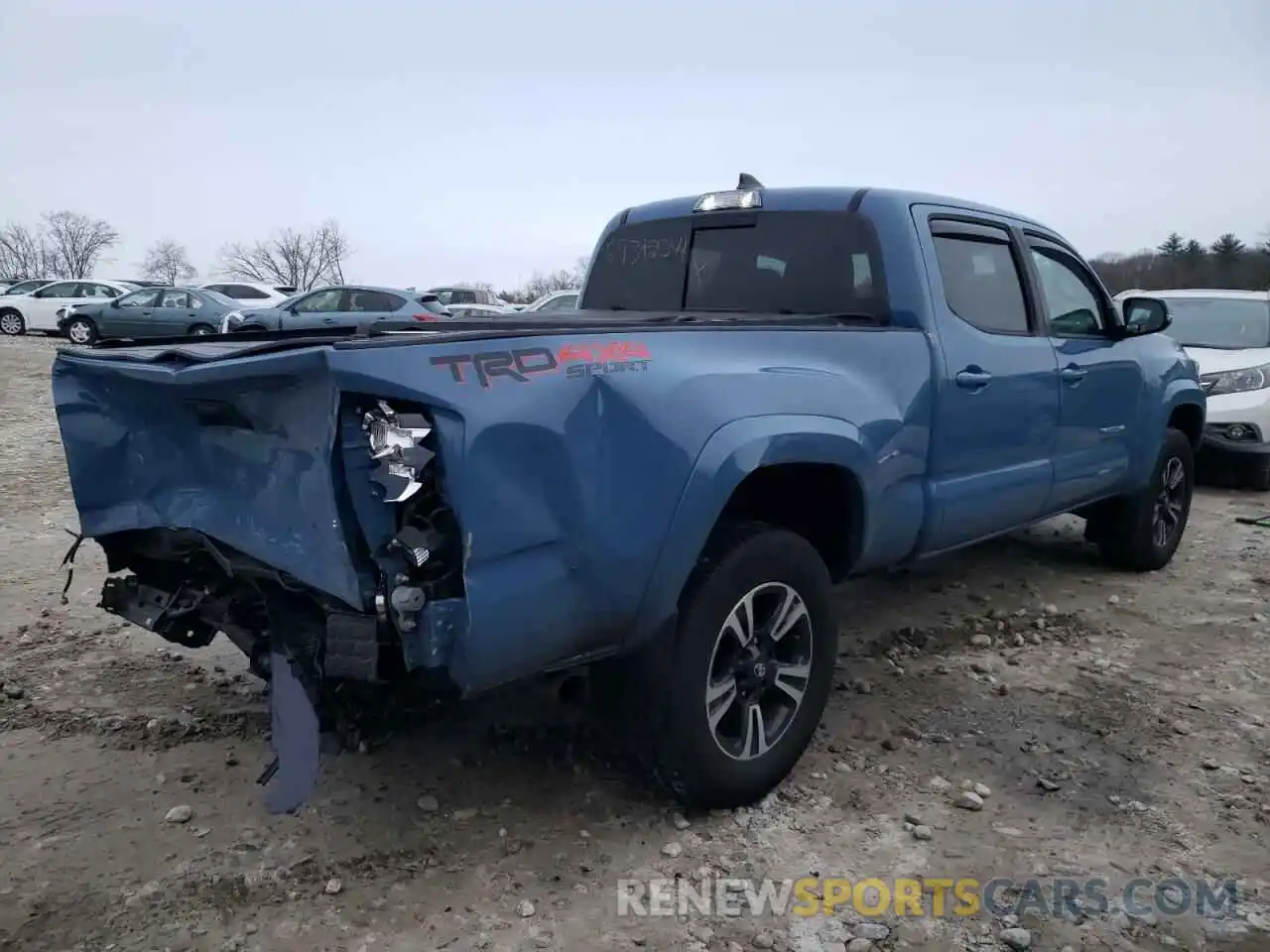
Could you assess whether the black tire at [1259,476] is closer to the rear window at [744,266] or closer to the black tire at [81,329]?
the rear window at [744,266]

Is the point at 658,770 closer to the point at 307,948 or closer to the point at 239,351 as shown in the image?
the point at 307,948

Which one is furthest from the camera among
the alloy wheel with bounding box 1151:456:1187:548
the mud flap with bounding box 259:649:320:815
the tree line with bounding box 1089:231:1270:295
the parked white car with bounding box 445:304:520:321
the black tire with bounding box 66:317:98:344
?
the tree line with bounding box 1089:231:1270:295

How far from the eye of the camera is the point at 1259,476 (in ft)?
28.3

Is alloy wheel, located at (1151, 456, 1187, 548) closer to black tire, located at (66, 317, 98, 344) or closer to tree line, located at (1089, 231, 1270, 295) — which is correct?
black tire, located at (66, 317, 98, 344)

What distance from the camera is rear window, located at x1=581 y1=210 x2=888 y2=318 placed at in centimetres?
390

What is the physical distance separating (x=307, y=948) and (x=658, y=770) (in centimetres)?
103

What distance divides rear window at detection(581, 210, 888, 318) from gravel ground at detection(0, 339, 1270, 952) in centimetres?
165

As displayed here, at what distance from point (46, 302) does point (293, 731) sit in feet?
93.3

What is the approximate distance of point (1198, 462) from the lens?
29.1ft

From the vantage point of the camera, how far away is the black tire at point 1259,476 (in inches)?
334

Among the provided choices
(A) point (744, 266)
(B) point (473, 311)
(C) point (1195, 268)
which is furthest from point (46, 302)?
(C) point (1195, 268)

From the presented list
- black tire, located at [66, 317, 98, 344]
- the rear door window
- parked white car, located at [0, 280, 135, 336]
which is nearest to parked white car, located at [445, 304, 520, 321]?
the rear door window

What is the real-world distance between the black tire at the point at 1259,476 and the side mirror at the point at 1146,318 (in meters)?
4.11

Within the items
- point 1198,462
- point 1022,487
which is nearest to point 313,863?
point 1022,487
